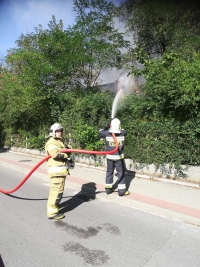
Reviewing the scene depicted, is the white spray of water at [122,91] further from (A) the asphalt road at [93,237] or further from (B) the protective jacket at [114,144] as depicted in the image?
(A) the asphalt road at [93,237]

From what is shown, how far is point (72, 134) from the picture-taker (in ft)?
33.8

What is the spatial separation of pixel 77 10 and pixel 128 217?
10.3 metres

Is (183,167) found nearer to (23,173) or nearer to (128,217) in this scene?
(128,217)

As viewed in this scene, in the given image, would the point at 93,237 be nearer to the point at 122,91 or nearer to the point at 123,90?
the point at 122,91

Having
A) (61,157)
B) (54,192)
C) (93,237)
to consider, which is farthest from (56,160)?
(93,237)

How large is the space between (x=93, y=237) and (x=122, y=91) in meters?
7.38

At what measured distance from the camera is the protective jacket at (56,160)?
4.56m

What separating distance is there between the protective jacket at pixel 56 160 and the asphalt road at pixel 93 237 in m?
0.91

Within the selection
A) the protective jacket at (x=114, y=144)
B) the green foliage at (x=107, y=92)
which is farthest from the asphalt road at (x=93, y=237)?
the green foliage at (x=107, y=92)

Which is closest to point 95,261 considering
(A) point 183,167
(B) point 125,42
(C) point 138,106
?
(A) point 183,167

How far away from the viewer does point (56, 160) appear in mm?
4676

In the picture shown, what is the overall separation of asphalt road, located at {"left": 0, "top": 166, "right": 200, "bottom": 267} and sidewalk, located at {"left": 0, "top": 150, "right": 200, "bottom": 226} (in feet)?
0.62

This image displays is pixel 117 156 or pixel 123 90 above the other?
pixel 123 90

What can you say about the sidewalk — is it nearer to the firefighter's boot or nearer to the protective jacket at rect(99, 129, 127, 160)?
the protective jacket at rect(99, 129, 127, 160)
